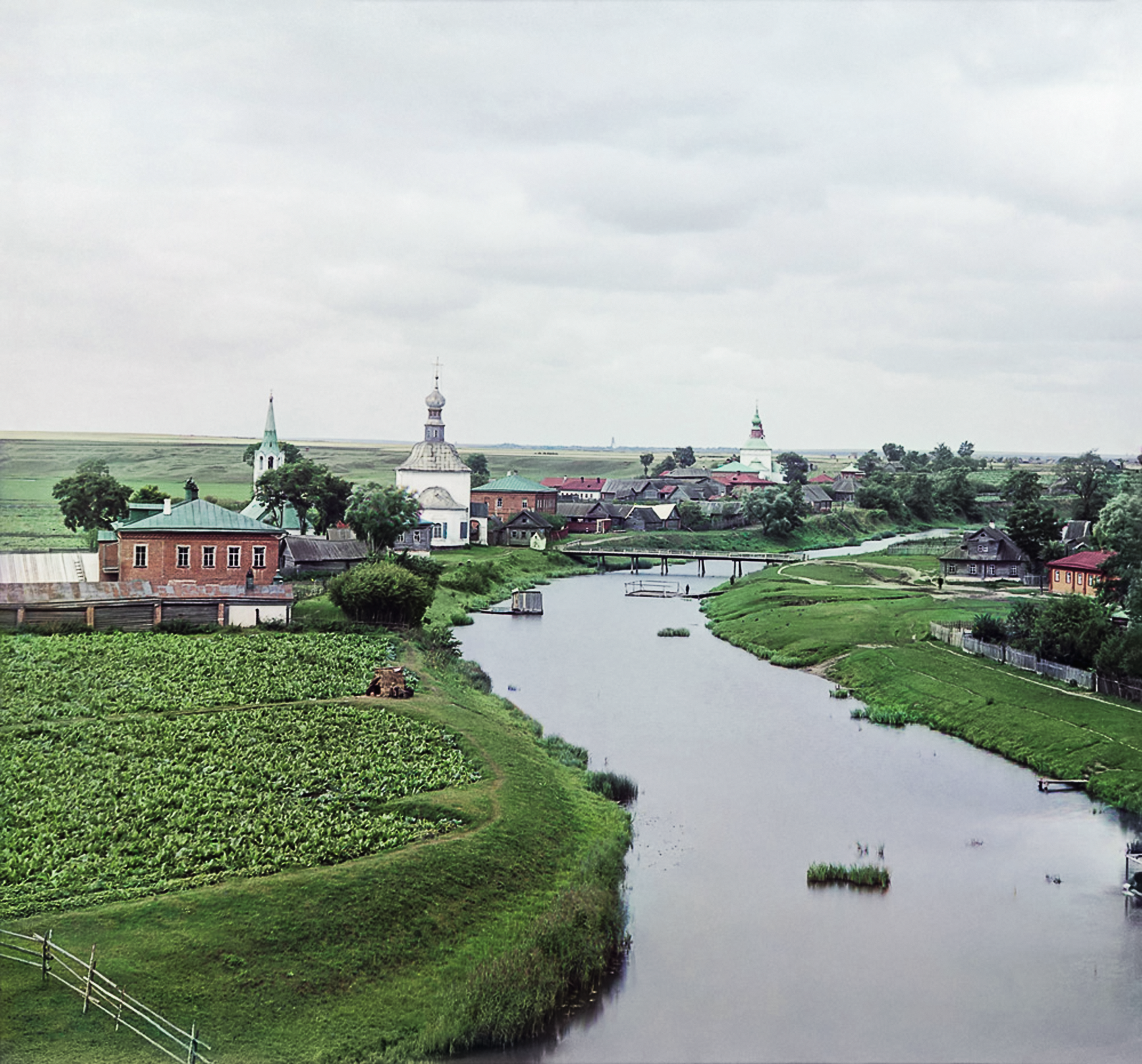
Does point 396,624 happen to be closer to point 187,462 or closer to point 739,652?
point 739,652

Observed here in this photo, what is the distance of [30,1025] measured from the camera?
1580 centimetres

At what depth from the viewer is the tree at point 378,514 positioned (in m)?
71.4

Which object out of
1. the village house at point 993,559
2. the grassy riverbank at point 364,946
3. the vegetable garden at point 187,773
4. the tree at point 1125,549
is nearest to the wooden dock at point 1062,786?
the tree at point 1125,549

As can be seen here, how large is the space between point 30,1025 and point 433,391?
3629 inches

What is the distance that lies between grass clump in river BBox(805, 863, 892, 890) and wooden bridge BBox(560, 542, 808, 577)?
195 ft

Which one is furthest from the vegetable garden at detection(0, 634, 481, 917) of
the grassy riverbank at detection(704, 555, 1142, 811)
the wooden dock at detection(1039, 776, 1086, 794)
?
the grassy riverbank at detection(704, 555, 1142, 811)

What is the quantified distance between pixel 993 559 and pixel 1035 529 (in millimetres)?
3109

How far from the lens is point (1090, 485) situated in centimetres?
7169

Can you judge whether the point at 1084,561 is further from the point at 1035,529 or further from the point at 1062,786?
the point at 1062,786

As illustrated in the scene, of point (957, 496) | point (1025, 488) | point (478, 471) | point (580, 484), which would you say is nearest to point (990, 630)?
point (1025, 488)

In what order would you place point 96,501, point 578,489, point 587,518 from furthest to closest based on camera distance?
point 578,489
point 587,518
point 96,501

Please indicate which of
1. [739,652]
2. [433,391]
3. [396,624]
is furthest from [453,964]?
[433,391]

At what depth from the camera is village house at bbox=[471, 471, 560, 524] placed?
112250 millimetres

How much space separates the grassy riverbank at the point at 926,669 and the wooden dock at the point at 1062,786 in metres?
0.32
